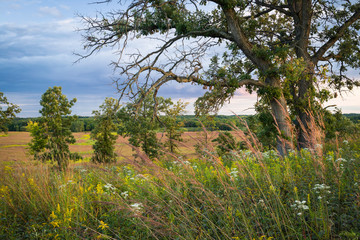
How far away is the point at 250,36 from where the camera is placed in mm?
11719

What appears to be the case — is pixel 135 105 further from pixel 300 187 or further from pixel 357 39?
pixel 357 39

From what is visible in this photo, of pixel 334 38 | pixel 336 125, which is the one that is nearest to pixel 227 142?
pixel 334 38

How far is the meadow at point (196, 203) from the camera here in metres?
2.88

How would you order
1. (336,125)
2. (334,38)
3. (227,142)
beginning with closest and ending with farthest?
(227,142) < (334,38) < (336,125)

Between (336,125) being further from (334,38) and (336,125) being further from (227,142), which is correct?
(227,142)

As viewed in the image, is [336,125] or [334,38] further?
[336,125]

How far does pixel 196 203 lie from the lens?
411 cm

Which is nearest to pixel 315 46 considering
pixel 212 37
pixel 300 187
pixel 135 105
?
pixel 212 37

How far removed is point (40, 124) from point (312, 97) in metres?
22.8

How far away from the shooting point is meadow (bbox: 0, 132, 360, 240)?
2.88 meters

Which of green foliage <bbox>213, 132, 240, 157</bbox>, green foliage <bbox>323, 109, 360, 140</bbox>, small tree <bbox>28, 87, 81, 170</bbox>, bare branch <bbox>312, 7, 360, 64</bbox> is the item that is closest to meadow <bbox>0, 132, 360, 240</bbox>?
green foliage <bbox>213, 132, 240, 157</bbox>

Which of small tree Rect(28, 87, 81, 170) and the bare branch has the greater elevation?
the bare branch

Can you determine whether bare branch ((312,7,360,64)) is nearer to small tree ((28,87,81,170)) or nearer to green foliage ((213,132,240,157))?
green foliage ((213,132,240,157))

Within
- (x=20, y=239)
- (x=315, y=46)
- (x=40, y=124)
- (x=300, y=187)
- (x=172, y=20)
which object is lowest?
(x=20, y=239)
